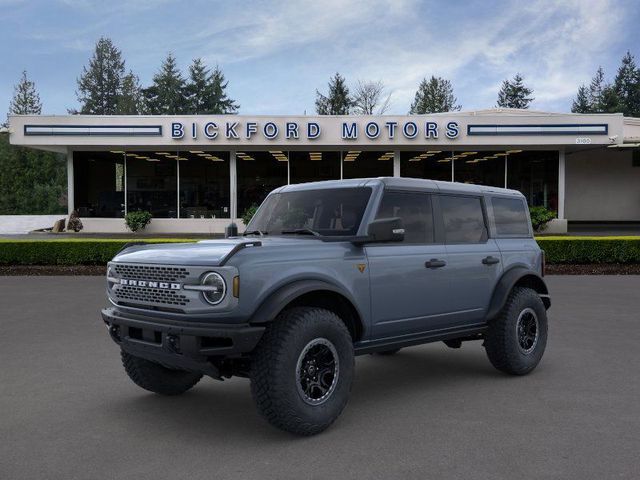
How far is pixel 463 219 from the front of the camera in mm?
6016

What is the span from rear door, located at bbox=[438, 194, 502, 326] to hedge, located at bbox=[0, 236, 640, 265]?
10899mm

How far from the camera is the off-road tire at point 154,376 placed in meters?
5.34

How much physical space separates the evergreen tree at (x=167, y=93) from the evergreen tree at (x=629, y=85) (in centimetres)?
5579

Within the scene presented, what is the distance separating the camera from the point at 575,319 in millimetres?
9398

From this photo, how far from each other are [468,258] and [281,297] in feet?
7.49

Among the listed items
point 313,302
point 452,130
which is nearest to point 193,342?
point 313,302

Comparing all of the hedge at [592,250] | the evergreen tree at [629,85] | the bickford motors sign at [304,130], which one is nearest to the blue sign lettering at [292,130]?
the bickford motors sign at [304,130]

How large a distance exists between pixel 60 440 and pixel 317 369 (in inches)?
75.1

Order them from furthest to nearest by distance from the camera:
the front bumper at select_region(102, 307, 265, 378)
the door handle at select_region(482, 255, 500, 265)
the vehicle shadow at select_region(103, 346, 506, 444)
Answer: the door handle at select_region(482, 255, 500, 265), the vehicle shadow at select_region(103, 346, 506, 444), the front bumper at select_region(102, 307, 265, 378)

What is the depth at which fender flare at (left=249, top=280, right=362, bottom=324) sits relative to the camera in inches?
167

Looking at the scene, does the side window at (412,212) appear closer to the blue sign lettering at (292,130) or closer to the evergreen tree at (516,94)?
the blue sign lettering at (292,130)

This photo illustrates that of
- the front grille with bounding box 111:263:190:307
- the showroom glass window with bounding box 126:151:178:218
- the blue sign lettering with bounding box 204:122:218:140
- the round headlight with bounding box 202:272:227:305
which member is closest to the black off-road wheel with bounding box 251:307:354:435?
the round headlight with bounding box 202:272:227:305

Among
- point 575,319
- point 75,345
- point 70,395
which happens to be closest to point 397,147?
point 575,319

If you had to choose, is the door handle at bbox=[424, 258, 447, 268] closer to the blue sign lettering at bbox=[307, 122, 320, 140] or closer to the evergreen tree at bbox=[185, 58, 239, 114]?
the blue sign lettering at bbox=[307, 122, 320, 140]
